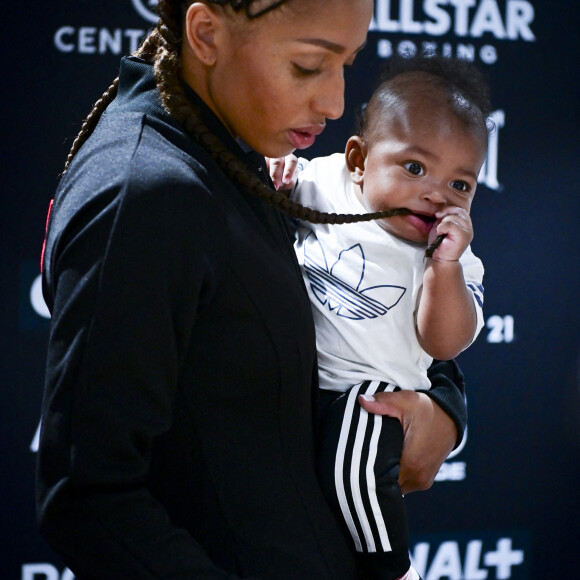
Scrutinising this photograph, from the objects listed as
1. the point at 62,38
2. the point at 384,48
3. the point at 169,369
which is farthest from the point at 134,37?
the point at 169,369

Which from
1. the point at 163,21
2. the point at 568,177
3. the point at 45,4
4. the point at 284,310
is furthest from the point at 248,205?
the point at 568,177

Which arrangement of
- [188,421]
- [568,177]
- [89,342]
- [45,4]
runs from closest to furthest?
[89,342]
[188,421]
[45,4]
[568,177]

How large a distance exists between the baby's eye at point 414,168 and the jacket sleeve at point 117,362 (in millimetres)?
563

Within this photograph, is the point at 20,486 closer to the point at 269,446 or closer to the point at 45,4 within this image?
the point at 45,4

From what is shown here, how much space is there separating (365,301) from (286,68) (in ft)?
1.51

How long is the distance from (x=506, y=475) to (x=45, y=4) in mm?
1721

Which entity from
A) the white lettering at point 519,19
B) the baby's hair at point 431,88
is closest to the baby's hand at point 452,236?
the baby's hair at point 431,88

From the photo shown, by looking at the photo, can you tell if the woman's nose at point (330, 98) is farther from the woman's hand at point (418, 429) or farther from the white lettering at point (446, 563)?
the white lettering at point (446, 563)

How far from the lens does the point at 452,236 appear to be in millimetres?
1214

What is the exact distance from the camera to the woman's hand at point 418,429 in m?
1.20

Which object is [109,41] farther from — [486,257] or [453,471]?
[453,471]

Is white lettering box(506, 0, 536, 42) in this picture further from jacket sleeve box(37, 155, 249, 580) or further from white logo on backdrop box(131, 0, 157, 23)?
jacket sleeve box(37, 155, 249, 580)

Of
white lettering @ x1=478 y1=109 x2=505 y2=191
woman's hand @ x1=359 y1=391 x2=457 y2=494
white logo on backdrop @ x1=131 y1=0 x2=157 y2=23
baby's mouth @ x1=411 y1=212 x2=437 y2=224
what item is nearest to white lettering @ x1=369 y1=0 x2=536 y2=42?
white lettering @ x1=478 y1=109 x2=505 y2=191

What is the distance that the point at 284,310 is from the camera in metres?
0.88
